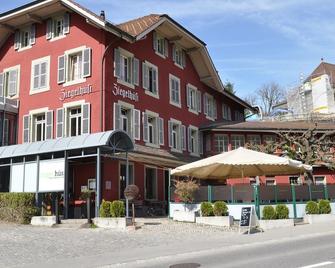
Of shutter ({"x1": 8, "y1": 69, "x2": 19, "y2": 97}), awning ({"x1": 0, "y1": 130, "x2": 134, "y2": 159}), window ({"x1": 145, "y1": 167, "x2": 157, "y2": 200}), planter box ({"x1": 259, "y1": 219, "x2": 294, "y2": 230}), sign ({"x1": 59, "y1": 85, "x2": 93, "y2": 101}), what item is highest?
shutter ({"x1": 8, "y1": 69, "x2": 19, "y2": 97})

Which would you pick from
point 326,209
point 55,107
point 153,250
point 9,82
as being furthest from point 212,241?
point 9,82

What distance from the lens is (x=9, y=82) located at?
2817cm

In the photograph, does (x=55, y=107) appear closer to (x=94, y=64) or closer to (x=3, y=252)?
(x=94, y=64)

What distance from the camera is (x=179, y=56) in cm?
3269

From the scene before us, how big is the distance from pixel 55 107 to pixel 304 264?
61.8 feet

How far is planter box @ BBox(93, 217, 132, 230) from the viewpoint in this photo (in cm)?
1777

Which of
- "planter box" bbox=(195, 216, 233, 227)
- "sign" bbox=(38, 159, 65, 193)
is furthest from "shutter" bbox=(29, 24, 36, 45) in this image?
"planter box" bbox=(195, 216, 233, 227)

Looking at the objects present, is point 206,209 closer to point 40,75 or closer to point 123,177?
point 123,177

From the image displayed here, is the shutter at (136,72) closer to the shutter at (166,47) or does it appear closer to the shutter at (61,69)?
the shutter at (61,69)

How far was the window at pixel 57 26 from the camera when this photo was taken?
26141 mm

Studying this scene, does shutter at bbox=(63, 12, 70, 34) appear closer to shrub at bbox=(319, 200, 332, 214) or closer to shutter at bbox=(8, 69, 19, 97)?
shutter at bbox=(8, 69, 19, 97)

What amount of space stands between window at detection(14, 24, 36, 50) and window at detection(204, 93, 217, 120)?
45.5ft

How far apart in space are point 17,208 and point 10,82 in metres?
10.8

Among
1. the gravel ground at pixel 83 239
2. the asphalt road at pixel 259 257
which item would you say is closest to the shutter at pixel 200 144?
the gravel ground at pixel 83 239
